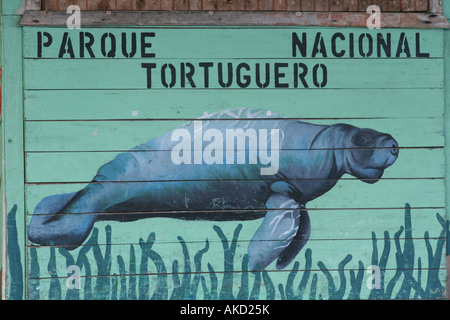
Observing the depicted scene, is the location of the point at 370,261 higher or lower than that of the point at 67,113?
lower

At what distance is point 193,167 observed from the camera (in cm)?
322

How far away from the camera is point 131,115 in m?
3.20

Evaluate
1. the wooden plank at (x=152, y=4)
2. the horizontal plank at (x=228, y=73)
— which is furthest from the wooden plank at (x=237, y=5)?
the wooden plank at (x=152, y=4)

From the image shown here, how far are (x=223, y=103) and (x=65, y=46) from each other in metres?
0.92

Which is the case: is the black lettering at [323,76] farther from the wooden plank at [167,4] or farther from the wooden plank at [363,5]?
the wooden plank at [167,4]

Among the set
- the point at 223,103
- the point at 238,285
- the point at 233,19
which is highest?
the point at 233,19

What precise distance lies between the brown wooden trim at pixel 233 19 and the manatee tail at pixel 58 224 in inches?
37.9

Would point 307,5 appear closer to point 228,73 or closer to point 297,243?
point 228,73

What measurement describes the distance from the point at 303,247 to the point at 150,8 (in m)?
1.58

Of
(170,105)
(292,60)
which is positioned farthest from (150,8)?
(292,60)

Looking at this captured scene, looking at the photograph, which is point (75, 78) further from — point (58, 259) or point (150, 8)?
point (58, 259)

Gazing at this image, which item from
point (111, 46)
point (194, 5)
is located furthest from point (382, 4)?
point (111, 46)

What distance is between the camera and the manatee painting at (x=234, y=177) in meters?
3.19

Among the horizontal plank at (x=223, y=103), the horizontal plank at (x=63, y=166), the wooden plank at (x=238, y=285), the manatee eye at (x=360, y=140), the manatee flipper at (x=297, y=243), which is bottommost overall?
the wooden plank at (x=238, y=285)
